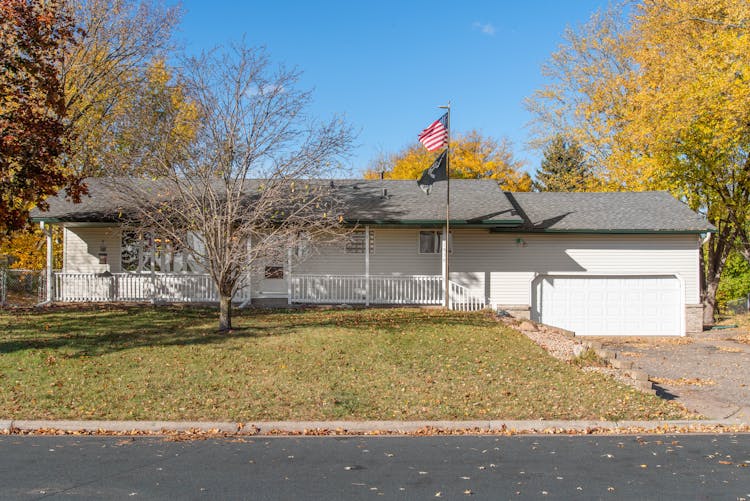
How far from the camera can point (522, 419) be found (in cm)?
899

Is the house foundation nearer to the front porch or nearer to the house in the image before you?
the house

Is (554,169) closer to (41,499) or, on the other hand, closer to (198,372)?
(198,372)

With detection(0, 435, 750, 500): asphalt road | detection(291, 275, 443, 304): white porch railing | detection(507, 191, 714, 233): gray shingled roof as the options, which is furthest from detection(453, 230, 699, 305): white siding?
detection(0, 435, 750, 500): asphalt road

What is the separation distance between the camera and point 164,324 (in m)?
15.6

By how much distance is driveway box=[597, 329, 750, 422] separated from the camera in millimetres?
10180

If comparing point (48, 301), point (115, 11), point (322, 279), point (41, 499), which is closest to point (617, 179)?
point (322, 279)

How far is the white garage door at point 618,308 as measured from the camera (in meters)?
20.0

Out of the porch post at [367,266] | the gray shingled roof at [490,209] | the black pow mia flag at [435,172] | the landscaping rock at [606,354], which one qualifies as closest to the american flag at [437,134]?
the black pow mia flag at [435,172]

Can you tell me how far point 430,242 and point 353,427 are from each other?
43.3ft

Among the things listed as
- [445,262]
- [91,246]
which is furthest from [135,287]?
[445,262]

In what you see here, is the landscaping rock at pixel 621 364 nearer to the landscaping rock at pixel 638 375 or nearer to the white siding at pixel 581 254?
the landscaping rock at pixel 638 375

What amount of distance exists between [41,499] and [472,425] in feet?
17.2

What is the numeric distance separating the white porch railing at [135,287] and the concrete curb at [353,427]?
451 inches

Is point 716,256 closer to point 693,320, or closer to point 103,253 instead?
point 693,320
